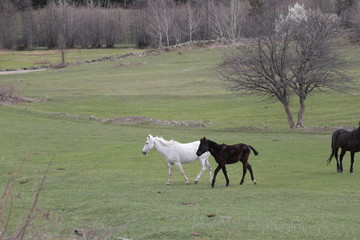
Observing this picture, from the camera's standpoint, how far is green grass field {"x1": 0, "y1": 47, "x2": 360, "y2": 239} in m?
10.5

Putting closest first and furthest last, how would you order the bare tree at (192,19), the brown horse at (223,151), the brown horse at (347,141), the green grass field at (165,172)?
1. the green grass field at (165,172)
2. the brown horse at (223,151)
3. the brown horse at (347,141)
4. the bare tree at (192,19)

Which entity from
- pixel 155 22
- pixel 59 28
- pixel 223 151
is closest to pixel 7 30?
pixel 59 28

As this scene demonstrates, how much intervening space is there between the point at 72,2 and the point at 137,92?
360ft

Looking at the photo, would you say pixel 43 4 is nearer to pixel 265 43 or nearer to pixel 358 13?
pixel 358 13

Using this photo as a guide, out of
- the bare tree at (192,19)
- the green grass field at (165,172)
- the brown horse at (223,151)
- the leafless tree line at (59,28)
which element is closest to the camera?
the green grass field at (165,172)

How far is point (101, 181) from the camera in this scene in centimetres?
1922

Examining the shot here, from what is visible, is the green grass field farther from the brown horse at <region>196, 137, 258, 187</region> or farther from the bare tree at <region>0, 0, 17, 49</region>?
the bare tree at <region>0, 0, 17, 49</region>

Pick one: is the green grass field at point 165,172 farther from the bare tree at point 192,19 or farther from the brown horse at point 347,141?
the bare tree at point 192,19

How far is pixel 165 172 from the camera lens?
21297mm

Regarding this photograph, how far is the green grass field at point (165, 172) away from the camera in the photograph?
34.3 ft

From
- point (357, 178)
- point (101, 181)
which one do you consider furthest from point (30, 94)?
point (357, 178)

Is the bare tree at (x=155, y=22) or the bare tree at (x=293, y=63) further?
the bare tree at (x=155, y=22)

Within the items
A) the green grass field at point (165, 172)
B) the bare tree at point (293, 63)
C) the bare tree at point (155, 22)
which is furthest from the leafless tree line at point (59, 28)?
the bare tree at point (293, 63)

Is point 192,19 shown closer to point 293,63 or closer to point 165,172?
point 293,63
